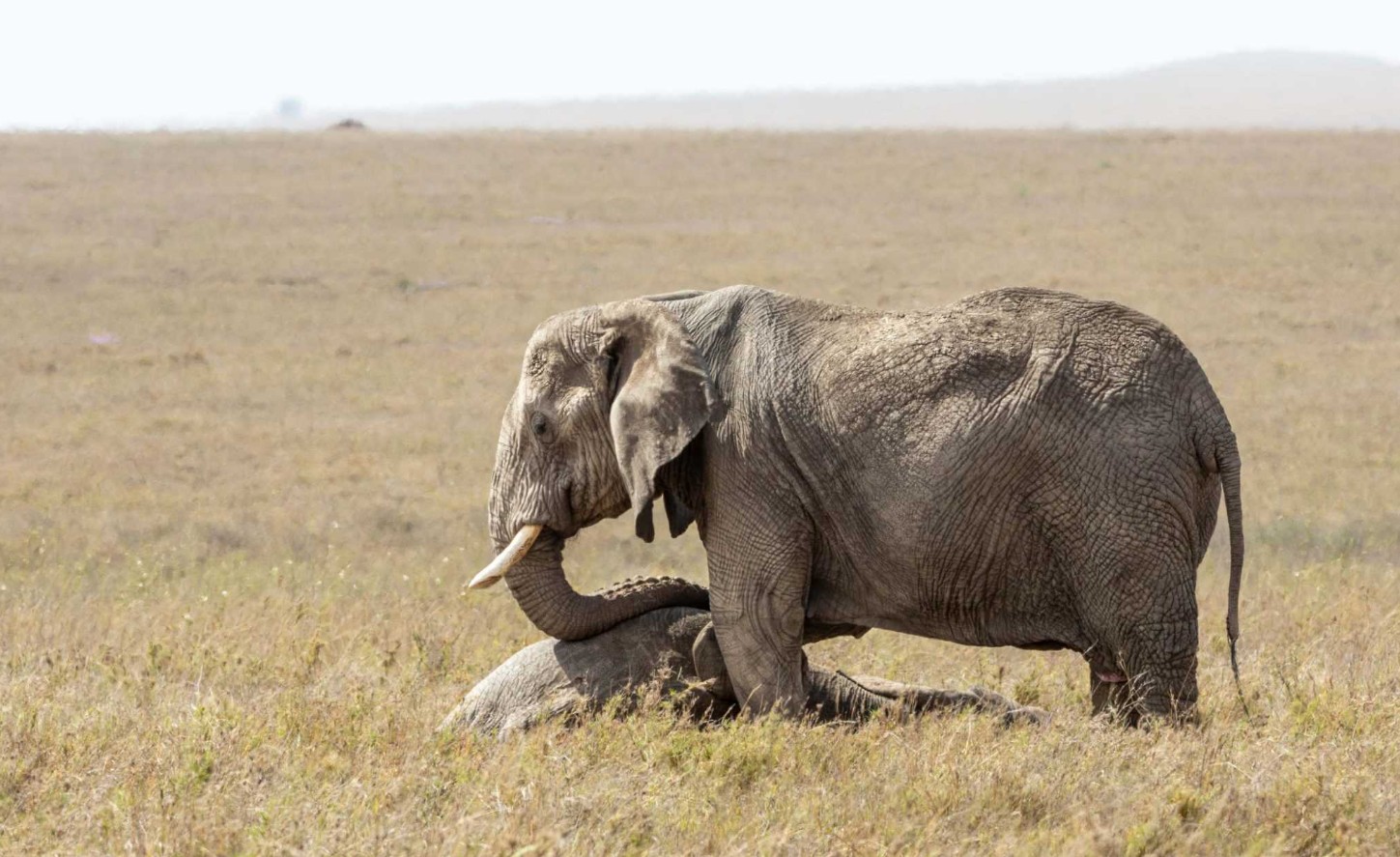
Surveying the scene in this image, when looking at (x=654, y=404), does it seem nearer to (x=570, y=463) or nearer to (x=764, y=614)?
(x=570, y=463)

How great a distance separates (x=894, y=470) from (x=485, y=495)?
9720mm

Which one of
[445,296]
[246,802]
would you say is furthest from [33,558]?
[445,296]

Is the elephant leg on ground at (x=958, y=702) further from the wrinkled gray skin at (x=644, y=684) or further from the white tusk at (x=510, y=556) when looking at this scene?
the white tusk at (x=510, y=556)

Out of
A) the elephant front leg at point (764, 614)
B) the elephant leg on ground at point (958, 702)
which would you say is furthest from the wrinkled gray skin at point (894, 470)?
the elephant leg on ground at point (958, 702)

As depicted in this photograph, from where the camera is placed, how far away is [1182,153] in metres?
45.3

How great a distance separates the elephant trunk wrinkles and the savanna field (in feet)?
2.01

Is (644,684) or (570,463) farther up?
(570,463)

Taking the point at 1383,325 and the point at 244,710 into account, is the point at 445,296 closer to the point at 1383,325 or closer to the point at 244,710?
the point at 1383,325

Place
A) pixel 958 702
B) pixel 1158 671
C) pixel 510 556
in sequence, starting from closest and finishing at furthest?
pixel 1158 671 < pixel 958 702 < pixel 510 556

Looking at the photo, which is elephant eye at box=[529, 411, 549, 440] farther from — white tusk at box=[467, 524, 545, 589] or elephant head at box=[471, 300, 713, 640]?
white tusk at box=[467, 524, 545, 589]

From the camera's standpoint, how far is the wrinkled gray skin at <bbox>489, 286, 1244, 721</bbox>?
21.0ft

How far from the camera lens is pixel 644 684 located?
23.0 feet

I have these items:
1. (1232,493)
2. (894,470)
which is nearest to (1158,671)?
(1232,493)

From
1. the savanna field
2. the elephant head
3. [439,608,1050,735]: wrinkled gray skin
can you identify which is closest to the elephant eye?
the elephant head
